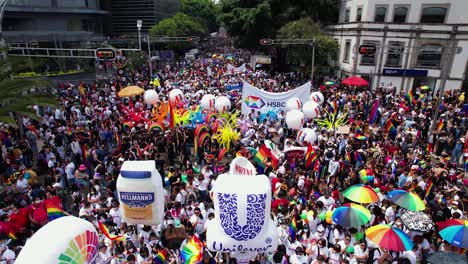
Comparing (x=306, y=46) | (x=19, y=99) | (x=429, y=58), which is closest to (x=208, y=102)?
(x=19, y=99)

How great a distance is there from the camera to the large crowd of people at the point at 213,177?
713 centimetres

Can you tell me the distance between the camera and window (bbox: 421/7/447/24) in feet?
82.6

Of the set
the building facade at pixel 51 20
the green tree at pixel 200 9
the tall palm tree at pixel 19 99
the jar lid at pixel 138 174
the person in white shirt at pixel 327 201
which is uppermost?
the green tree at pixel 200 9

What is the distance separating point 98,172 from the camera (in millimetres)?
10109

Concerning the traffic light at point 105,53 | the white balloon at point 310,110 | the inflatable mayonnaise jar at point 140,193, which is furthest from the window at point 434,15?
the inflatable mayonnaise jar at point 140,193

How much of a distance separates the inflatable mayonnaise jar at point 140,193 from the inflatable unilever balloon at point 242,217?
1903 mm

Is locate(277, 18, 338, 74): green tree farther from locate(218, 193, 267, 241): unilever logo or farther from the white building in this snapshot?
locate(218, 193, 267, 241): unilever logo

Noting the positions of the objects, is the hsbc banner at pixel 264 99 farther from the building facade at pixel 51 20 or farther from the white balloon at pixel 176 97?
the building facade at pixel 51 20

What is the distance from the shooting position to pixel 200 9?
79.2 m

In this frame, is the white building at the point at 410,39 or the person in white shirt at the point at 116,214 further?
the white building at the point at 410,39

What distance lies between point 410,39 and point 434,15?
229 centimetres

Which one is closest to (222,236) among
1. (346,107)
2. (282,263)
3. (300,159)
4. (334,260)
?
(282,263)

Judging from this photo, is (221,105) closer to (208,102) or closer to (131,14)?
(208,102)

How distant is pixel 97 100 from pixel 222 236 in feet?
51.9
